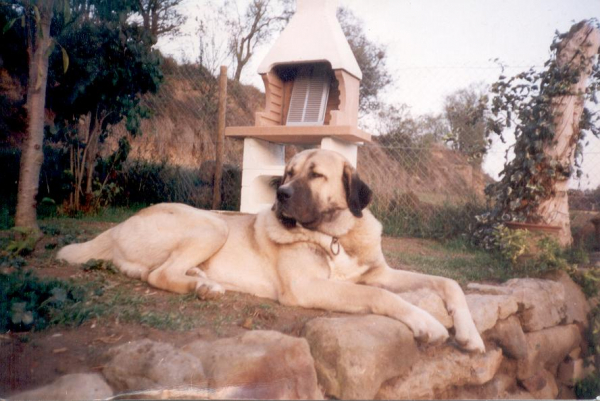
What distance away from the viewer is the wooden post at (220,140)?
4418mm

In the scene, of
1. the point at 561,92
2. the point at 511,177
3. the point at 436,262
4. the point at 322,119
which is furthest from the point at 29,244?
the point at 561,92

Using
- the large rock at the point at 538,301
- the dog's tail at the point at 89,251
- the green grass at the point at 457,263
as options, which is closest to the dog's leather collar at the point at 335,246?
the green grass at the point at 457,263

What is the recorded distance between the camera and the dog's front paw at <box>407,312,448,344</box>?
1.80 m

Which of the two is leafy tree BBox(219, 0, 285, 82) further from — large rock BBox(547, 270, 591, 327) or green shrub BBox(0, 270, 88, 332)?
large rock BBox(547, 270, 591, 327)

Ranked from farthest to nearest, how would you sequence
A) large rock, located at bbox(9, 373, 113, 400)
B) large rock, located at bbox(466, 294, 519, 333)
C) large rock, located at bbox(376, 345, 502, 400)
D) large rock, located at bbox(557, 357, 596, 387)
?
large rock, located at bbox(557, 357, 596, 387), large rock, located at bbox(466, 294, 519, 333), large rock, located at bbox(376, 345, 502, 400), large rock, located at bbox(9, 373, 113, 400)

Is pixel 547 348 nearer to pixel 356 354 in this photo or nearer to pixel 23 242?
pixel 356 354

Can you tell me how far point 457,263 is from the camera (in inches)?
129

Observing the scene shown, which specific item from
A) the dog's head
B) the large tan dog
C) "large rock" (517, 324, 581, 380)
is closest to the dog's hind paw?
the large tan dog

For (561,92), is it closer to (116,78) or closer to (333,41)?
(333,41)

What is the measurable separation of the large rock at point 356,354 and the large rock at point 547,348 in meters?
1.05

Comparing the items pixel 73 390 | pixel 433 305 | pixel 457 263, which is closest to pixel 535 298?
pixel 457 263

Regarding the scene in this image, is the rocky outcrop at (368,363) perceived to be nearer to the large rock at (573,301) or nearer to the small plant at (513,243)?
the large rock at (573,301)

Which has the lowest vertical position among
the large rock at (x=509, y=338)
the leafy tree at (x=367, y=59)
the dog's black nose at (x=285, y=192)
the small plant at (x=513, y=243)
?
the large rock at (x=509, y=338)

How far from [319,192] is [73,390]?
156cm
